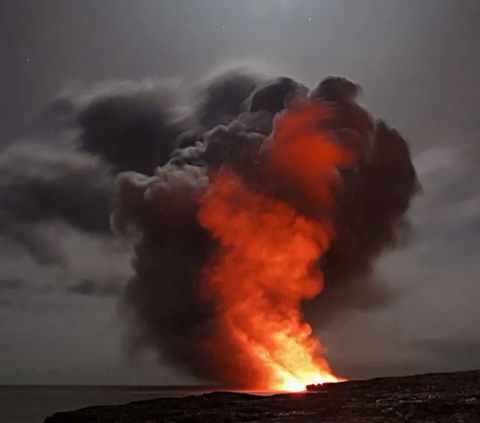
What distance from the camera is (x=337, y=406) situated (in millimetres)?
25141

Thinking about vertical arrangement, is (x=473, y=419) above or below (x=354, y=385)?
below

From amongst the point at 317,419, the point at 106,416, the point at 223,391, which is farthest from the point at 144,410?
the point at 317,419

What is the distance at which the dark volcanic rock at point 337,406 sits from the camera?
24.3 metres

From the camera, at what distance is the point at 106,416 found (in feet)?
83.4

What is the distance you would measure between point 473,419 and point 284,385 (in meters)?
8.29

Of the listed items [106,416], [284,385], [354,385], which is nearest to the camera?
[106,416]

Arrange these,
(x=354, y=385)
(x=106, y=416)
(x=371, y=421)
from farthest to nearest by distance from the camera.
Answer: (x=354, y=385)
(x=106, y=416)
(x=371, y=421)

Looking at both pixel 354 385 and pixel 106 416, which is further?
pixel 354 385

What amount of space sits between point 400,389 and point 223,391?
7.35 metres

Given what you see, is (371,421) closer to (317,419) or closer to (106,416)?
(317,419)

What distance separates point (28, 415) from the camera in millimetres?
27781

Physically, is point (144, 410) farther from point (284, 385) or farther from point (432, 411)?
point (432, 411)

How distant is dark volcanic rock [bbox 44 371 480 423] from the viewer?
24.3 m

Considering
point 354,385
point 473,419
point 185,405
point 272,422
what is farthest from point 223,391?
point 473,419
